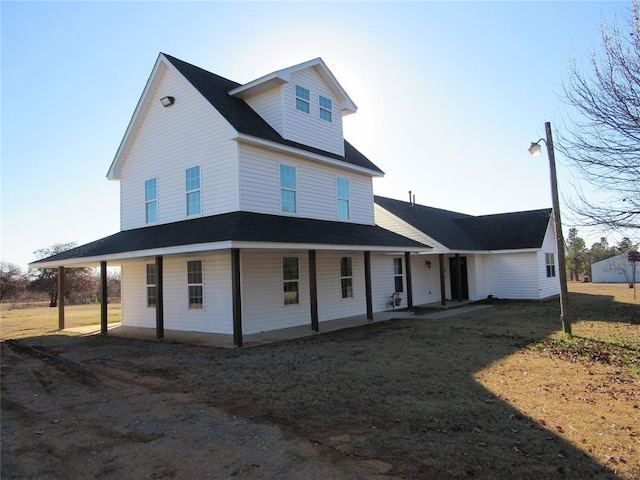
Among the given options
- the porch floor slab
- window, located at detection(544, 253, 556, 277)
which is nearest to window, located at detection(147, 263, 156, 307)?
the porch floor slab

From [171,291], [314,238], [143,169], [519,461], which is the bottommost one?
[519,461]

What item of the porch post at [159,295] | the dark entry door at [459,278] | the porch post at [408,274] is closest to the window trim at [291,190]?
the porch post at [159,295]

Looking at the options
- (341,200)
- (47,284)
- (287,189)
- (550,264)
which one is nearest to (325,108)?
(341,200)

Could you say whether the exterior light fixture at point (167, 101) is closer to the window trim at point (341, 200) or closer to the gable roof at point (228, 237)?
the gable roof at point (228, 237)

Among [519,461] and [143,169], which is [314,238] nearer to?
[143,169]

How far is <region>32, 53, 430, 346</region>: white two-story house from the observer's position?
41.1 ft

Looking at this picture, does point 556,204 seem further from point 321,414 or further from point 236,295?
point 321,414

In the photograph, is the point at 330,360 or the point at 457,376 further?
the point at 330,360

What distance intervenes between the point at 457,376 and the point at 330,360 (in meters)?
2.64

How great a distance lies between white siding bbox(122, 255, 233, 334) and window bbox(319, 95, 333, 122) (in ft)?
22.9

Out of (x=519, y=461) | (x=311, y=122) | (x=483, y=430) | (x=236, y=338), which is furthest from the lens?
(x=311, y=122)

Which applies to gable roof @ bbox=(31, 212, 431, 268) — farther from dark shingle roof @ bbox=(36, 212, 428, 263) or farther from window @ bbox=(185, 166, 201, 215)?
window @ bbox=(185, 166, 201, 215)

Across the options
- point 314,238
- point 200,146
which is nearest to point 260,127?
point 200,146

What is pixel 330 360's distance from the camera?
29.2 feet
